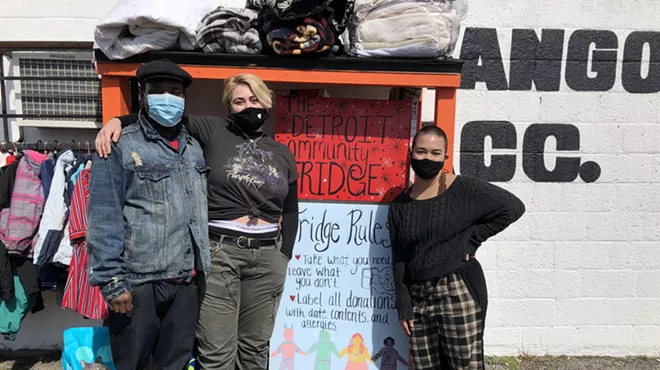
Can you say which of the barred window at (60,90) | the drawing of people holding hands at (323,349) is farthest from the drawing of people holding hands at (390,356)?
the barred window at (60,90)

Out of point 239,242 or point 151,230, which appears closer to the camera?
point 151,230

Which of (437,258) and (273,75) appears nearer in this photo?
(437,258)

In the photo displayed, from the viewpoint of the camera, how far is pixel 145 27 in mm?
2676

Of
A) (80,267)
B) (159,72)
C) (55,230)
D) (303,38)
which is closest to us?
(159,72)

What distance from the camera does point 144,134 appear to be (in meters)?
2.27

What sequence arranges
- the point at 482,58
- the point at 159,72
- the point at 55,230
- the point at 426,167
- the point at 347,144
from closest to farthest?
the point at 159,72, the point at 426,167, the point at 55,230, the point at 347,144, the point at 482,58

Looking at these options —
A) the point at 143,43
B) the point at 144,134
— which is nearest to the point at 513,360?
the point at 144,134

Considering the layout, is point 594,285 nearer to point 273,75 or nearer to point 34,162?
point 273,75

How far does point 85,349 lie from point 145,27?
187 cm

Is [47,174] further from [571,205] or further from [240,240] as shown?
[571,205]

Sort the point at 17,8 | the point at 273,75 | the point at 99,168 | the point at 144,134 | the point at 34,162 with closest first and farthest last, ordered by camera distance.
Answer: the point at 99,168
the point at 144,134
the point at 273,75
the point at 34,162
the point at 17,8

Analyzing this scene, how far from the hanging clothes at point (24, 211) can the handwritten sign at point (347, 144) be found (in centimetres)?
154

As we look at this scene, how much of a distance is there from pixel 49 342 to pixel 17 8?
99.6 inches

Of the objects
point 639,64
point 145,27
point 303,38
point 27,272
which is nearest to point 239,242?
point 303,38
